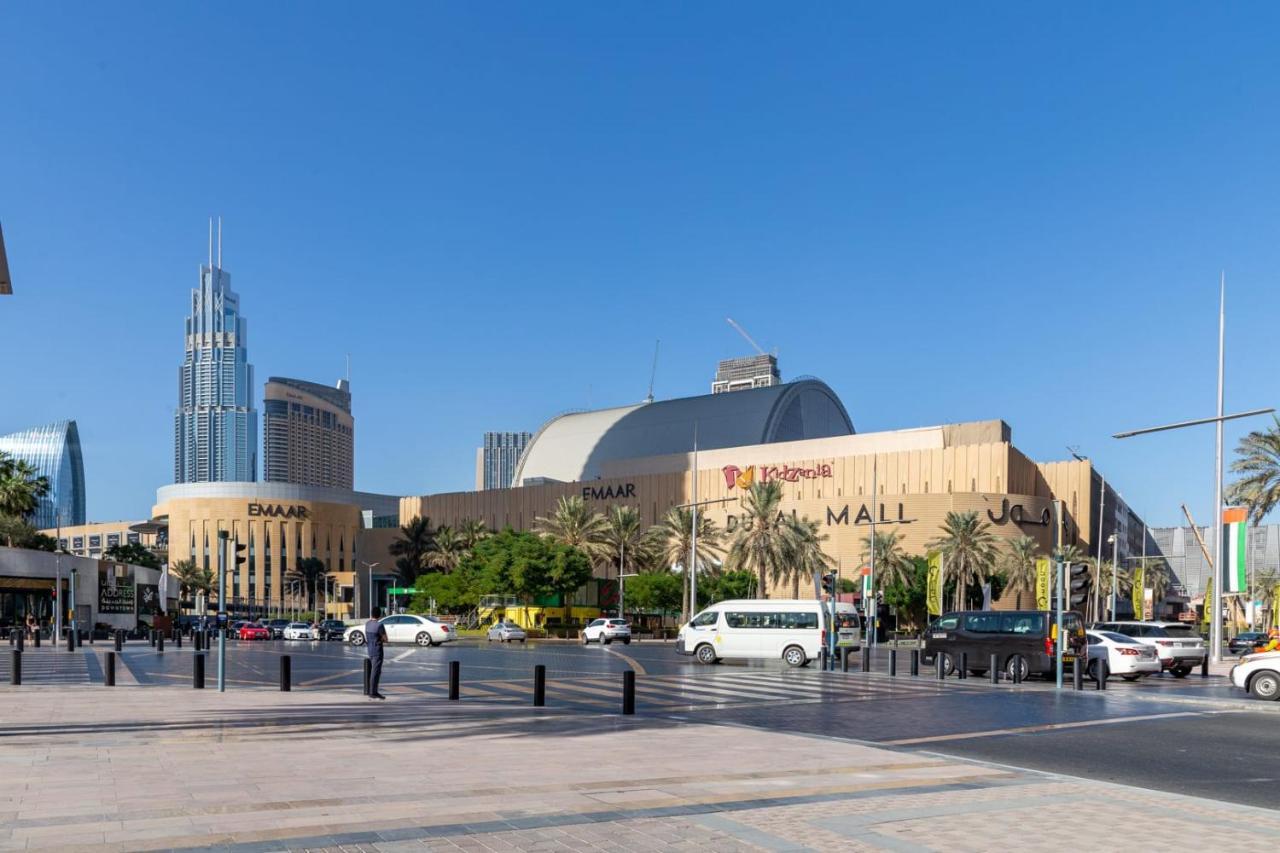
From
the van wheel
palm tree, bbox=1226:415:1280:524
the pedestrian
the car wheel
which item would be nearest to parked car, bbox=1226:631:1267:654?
palm tree, bbox=1226:415:1280:524

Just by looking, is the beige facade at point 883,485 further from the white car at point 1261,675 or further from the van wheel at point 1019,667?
the white car at point 1261,675

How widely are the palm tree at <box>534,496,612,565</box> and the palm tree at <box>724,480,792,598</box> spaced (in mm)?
16278

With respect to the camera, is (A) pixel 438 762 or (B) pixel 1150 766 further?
(B) pixel 1150 766

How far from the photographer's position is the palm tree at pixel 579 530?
91.4 meters

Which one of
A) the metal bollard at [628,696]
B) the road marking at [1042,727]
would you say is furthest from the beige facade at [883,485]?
the metal bollard at [628,696]

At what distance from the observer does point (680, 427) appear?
15288 cm

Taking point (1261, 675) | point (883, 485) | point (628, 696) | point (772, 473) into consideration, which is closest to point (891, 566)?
point (883, 485)

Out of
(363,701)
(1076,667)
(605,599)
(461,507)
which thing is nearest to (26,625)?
(605,599)

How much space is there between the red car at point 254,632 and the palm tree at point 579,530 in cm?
2723

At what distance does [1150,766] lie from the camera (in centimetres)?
1404

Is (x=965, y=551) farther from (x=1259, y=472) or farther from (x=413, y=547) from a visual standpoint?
(x=413, y=547)

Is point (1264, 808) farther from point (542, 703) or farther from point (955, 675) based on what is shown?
point (955, 675)

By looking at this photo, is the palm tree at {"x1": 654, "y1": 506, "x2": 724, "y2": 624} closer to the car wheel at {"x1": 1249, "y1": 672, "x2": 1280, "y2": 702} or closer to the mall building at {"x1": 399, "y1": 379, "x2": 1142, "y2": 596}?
the mall building at {"x1": 399, "y1": 379, "x2": 1142, "y2": 596}

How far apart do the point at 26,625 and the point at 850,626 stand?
4905cm
